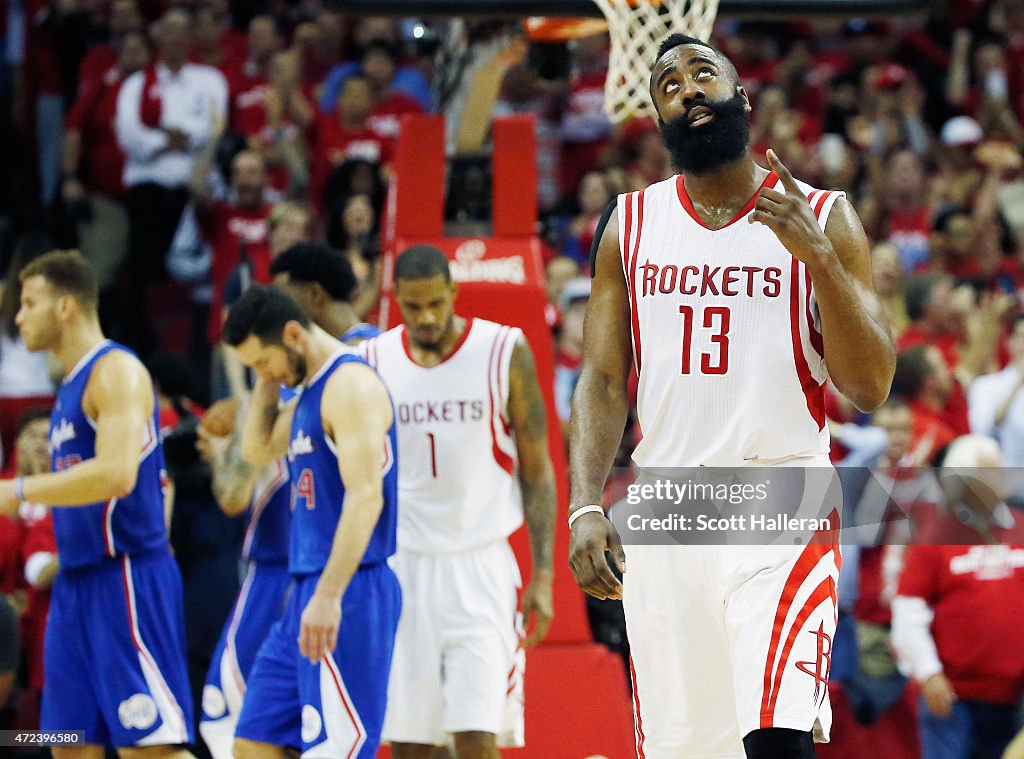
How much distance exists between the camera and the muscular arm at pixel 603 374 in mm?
4320

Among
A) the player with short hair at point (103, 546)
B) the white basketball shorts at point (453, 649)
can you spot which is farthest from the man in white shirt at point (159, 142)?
the white basketball shorts at point (453, 649)

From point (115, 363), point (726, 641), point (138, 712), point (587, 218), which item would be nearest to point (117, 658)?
point (138, 712)

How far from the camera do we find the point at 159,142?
11.2 meters

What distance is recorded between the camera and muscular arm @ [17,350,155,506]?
A: 5.91 meters

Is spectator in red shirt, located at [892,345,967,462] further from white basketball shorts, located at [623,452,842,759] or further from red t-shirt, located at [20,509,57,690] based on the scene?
white basketball shorts, located at [623,452,842,759]

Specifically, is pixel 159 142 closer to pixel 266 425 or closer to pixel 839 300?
pixel 266 425

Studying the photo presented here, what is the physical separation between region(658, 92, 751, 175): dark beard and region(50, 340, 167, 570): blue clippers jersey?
9.38 ft

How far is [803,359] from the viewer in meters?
4.20

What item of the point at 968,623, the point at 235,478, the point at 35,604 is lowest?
the point at 968,623

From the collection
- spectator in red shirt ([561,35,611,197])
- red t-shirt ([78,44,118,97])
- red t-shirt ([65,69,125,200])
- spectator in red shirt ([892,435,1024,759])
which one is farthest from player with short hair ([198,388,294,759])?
spectator in red shirt ([561,35,611,197])

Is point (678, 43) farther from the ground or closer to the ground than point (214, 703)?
farther from the ground

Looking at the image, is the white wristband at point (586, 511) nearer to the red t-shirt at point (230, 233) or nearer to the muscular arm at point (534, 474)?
the muscular arm at point (534, 474)

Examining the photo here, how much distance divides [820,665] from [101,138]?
351 inches

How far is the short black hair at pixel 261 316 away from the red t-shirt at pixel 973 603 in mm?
3195
